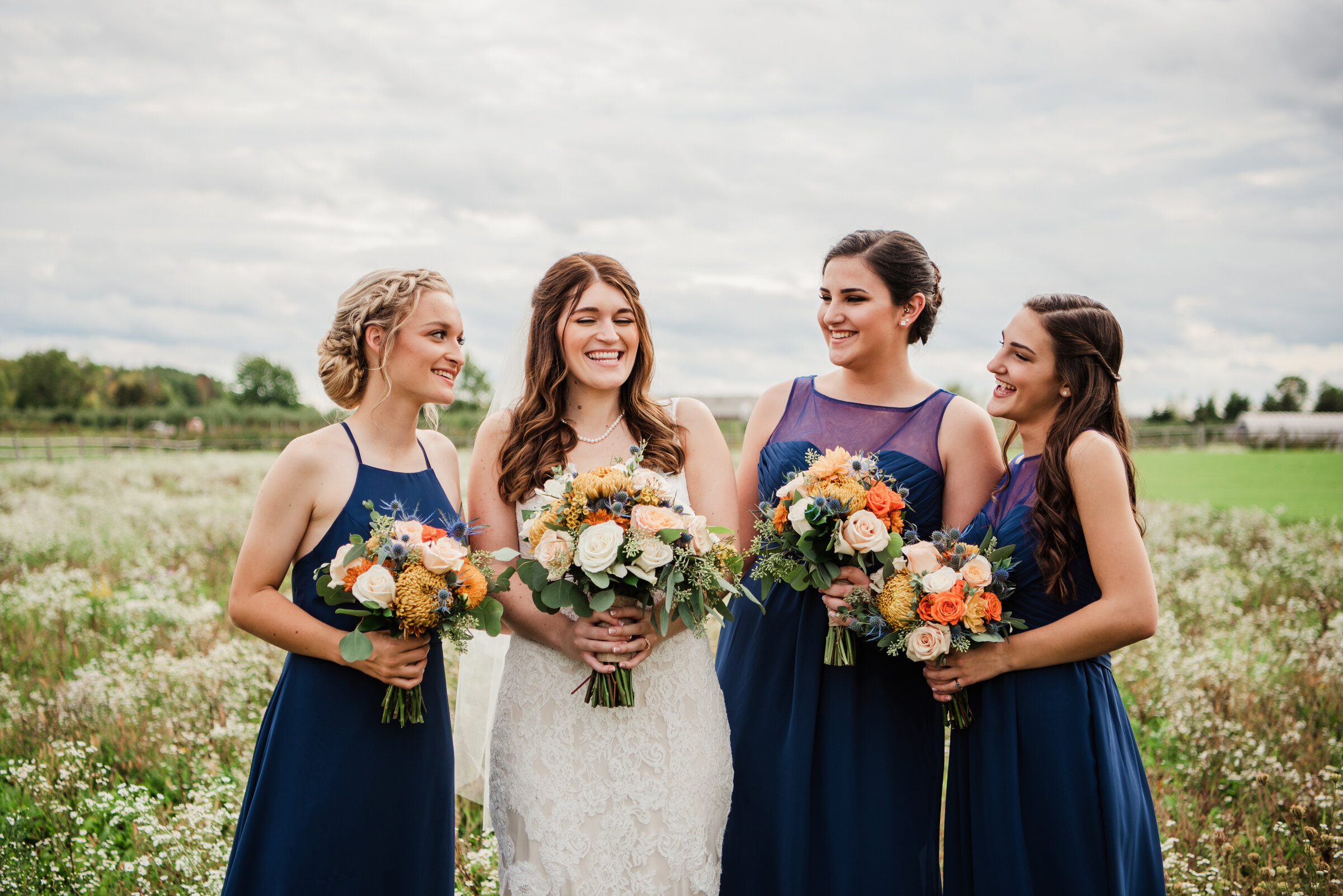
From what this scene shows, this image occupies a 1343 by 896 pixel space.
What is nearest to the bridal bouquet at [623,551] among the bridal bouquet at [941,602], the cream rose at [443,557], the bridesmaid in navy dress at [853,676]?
the cream rose at [443,557]

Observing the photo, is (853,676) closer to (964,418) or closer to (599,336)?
(964,418)

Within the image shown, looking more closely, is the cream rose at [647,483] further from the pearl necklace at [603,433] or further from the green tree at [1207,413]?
the green tree at [1207,413]

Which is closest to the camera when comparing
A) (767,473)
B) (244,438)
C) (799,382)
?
(767,473)

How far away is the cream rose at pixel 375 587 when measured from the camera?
2.90 m

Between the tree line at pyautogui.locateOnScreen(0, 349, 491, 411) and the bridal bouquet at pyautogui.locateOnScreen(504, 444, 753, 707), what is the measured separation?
4921 cm

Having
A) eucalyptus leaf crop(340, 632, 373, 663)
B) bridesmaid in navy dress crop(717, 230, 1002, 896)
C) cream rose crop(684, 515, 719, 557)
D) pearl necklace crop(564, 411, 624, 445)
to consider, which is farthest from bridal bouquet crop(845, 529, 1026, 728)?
eucalyptus leaf crop(340, 632, 373, 663)

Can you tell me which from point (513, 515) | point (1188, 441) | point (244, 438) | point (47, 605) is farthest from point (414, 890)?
point (1188, 441)

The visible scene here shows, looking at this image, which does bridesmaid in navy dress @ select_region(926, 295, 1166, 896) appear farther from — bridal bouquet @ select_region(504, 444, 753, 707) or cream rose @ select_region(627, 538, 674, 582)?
cream rose @ select_region(627, 538, 674, 582)

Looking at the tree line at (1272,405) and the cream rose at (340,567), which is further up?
the tree line at (1272,405)

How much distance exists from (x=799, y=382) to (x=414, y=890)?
9.99ft

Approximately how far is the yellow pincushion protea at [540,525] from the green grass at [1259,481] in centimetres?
1231

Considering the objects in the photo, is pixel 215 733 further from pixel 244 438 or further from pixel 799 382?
pixel 244 438

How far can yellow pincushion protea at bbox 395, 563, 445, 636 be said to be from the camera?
2967 millimetres

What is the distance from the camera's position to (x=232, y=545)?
13.7 m
